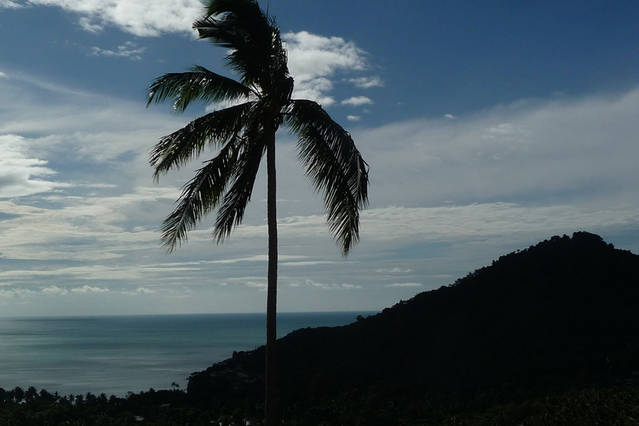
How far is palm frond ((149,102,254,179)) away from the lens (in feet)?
40.1

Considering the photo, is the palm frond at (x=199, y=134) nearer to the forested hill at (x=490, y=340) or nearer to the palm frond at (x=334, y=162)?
the palm frond at (x=334, y=162)

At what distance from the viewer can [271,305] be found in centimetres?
1168

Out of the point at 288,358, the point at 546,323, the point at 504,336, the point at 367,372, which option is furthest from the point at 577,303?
the point at 288,358

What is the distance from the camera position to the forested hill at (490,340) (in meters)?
30.7

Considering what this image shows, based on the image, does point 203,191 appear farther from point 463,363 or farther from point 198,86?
point 463,363

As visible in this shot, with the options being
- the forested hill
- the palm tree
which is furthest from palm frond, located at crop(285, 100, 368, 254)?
the forested hill

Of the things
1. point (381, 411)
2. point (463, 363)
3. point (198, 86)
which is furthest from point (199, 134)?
point (463, 363)

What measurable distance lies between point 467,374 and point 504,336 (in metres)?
4.12

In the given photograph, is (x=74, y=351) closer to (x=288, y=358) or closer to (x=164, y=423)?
(x=288, y=358)

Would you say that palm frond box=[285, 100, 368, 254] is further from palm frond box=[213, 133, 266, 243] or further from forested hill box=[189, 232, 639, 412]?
forested hill box=[189, 232, 639, 412]

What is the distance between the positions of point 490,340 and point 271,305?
26054mm

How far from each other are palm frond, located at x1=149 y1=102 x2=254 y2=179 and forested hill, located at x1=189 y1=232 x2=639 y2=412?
2118cm

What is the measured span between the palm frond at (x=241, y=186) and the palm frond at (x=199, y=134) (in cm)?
44

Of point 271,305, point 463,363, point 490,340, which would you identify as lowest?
point 463,363
